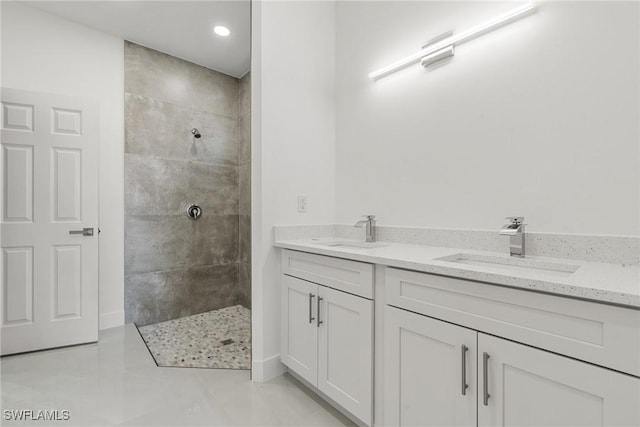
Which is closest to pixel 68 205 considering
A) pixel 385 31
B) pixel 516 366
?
pixel 385 31

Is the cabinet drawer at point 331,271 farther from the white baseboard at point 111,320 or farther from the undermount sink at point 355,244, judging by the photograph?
the white baseboard at point 111,320

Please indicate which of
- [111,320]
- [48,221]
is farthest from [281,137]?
[111,320]

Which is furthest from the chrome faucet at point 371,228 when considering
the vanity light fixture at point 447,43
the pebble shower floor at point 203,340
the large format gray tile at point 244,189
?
the large format gray tile at point 244,189

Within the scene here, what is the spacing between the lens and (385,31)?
202cm

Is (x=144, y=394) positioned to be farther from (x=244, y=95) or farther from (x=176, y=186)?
(x=244, y=95)

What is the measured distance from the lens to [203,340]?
99.3 inches

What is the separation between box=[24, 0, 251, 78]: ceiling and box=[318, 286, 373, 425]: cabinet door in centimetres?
239

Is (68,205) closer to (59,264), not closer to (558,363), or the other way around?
(59,264)

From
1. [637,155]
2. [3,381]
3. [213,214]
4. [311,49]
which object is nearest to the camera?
[637,155]

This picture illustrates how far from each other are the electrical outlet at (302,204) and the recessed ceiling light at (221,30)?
1.78 m

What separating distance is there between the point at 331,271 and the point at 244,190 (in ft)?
7.03

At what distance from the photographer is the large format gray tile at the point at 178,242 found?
282cm

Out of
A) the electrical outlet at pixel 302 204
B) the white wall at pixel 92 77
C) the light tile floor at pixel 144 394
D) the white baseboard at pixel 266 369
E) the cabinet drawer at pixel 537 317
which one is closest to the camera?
the cabinet drawer at pixel 537 317

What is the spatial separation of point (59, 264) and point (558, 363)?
3132mm
